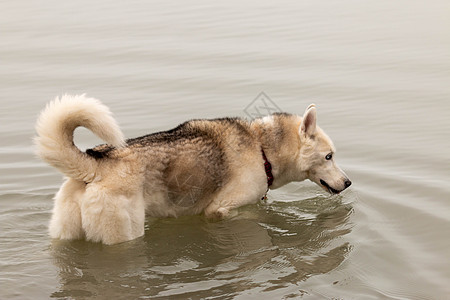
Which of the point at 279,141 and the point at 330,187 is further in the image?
the point at 330,187

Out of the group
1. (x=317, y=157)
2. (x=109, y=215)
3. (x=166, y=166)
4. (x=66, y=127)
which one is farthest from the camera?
(x=317, y=157)

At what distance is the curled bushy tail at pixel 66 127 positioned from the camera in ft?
22.0

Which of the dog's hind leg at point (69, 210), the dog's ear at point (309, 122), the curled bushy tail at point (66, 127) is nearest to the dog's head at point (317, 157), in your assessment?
the dog's ear at point (309, 122)

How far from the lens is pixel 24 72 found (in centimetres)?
1333

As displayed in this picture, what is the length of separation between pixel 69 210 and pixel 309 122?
115 inches

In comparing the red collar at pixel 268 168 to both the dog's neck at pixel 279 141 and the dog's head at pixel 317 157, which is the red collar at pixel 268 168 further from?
the dog's head at pixel 317 157

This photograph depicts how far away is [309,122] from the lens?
8211 millimetres

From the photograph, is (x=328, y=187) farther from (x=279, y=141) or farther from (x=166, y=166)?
(x=166, y=166)

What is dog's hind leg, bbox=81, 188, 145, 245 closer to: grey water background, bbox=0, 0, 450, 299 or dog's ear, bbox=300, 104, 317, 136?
grey water background, bbox=0, 0, 450, 299

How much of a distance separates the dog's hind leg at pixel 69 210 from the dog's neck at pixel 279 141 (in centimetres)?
231

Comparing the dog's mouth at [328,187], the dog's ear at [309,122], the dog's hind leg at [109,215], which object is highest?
the dog's ear at [309,122]

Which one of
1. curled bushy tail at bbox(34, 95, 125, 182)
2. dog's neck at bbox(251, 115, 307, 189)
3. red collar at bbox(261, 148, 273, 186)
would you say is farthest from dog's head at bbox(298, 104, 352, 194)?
curled bushy tail at bbox(34, 95, 125, 182)

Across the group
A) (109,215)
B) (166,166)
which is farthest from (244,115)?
(109,215)

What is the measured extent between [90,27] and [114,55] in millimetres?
1979
